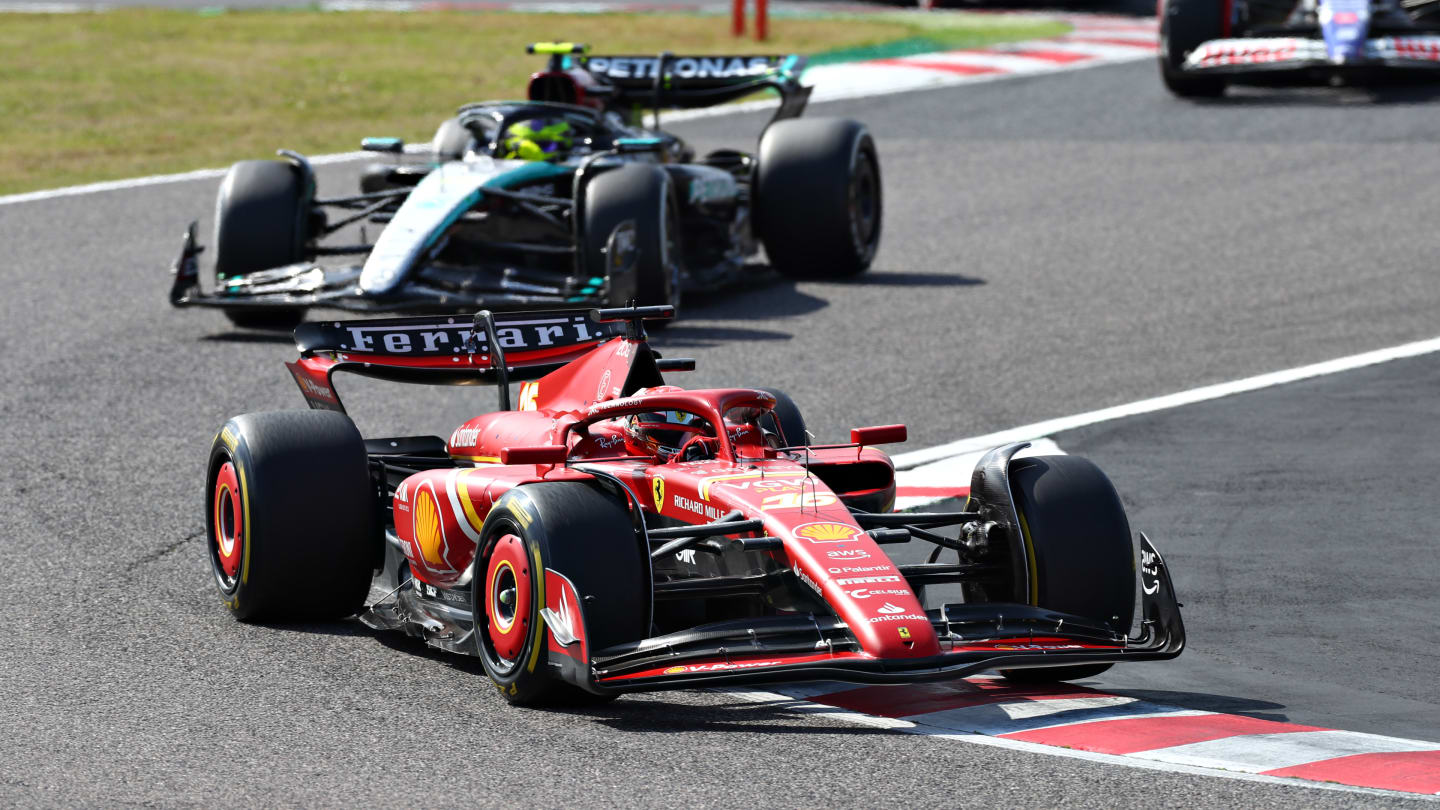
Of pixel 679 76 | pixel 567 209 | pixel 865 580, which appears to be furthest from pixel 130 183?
pixel 865 580

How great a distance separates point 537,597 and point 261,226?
7540 millimetres

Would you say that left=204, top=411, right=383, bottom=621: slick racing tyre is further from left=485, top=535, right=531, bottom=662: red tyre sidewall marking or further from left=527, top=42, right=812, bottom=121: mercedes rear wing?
left=527, top=42, right=812, bottom=121: mercedes rear wing

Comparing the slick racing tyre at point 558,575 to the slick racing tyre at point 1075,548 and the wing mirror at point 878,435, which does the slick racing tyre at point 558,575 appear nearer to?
the wing mirror at point 878,435

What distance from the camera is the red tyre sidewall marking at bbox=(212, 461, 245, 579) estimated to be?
7.09 metres

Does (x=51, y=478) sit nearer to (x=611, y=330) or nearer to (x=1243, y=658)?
(x=611, y=330)

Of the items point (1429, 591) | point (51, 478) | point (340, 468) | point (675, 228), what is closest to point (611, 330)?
point (340, 468)

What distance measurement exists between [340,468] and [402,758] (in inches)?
67.8

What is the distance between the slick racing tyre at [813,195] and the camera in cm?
1441

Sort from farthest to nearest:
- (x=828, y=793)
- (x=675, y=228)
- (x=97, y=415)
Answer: (x=675, y=228)
(x=97, y=415)
(x=828, y=793)

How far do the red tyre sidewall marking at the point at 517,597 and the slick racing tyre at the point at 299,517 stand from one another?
0.97 m

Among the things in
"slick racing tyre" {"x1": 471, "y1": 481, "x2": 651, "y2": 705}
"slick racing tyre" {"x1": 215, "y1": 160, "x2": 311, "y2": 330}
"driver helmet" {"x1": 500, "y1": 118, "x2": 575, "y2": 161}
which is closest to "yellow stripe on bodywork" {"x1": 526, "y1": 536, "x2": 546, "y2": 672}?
"slick racing tyre" {"x1": 471, "y1": 481, "x2": 651, "y2": 705}

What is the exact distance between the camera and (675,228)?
42.6 feet

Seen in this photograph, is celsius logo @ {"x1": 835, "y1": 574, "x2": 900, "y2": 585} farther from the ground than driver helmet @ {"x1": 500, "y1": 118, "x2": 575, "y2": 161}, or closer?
closer

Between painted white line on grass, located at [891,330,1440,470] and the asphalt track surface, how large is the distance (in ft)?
0.57
